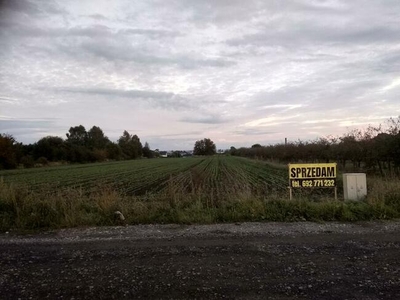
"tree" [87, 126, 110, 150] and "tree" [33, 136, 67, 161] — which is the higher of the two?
"tree" [87, 126, 110, 150]

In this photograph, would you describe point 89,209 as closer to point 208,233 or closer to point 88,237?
point 88,237

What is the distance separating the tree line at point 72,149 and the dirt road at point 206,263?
77.6m

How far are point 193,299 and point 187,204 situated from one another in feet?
18.8

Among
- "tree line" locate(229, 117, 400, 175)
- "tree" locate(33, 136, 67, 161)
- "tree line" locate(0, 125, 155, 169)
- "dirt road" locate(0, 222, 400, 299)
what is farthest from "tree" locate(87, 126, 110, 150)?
"dirt road" locate(0, 222, 400, 299)

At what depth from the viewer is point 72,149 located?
10225 cm

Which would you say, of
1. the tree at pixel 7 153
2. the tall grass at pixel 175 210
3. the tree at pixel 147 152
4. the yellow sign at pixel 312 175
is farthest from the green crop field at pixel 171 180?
the tree at pixel 147 152

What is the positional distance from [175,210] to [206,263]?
3.88 metres

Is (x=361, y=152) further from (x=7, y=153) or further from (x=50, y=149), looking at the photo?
(x=50, y=149)

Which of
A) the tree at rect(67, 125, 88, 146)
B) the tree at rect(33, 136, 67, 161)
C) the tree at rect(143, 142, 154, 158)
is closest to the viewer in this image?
the tree at rect(33, 136, 67, 161)

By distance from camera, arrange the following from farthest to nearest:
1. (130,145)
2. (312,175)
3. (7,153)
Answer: (130,145), (7,153), (312,175)

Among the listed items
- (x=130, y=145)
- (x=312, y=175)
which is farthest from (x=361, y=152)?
(x=130, y=145)

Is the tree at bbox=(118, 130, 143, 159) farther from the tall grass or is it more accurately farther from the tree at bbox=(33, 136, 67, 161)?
the tall grass

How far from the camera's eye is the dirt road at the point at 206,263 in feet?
14.0

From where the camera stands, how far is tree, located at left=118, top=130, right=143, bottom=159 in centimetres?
14391
